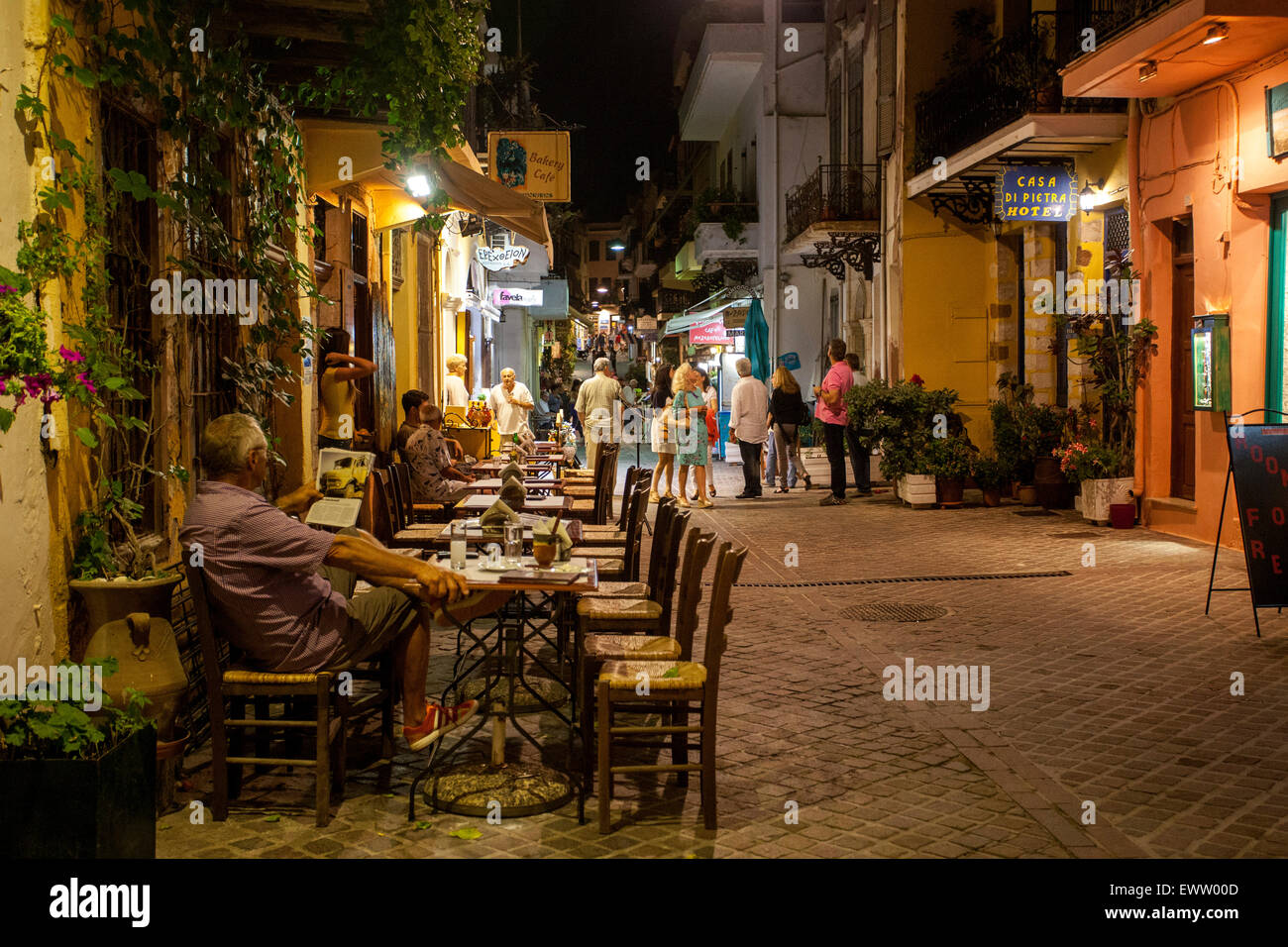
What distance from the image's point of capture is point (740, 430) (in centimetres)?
1770

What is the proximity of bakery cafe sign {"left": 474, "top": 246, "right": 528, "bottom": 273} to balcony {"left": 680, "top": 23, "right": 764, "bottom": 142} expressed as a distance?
881 cm

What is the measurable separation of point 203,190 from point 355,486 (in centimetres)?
297

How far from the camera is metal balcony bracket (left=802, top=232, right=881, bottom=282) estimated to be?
21.7 metres

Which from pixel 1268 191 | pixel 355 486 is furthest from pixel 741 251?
pixel 355 486

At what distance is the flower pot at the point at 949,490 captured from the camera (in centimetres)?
1591

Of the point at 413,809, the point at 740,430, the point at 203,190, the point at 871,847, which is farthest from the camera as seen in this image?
the point at 740,430

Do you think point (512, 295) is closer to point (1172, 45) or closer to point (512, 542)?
point (1172, 45)

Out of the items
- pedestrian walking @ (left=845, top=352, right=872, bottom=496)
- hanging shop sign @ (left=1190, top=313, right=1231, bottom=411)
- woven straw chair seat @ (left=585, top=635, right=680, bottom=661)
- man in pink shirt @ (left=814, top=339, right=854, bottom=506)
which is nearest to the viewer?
woven straw chair seat @ (left=585, top=635, right=680, bottom=661)

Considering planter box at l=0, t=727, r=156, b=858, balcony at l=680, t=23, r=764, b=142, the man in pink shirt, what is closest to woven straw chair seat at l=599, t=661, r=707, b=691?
planter box at l=0, t=727, r=156, b=858

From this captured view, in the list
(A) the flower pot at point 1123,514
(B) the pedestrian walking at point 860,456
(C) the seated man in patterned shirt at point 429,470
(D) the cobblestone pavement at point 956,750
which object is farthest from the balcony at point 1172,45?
(C) the seated man in patterned shirt at point 429,470

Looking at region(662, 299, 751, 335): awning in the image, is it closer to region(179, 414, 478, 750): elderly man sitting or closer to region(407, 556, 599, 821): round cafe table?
region(407, 556, 599, 821): round cafe table

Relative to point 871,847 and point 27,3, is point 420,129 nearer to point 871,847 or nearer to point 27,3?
point 27,3

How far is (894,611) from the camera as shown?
9234mm
